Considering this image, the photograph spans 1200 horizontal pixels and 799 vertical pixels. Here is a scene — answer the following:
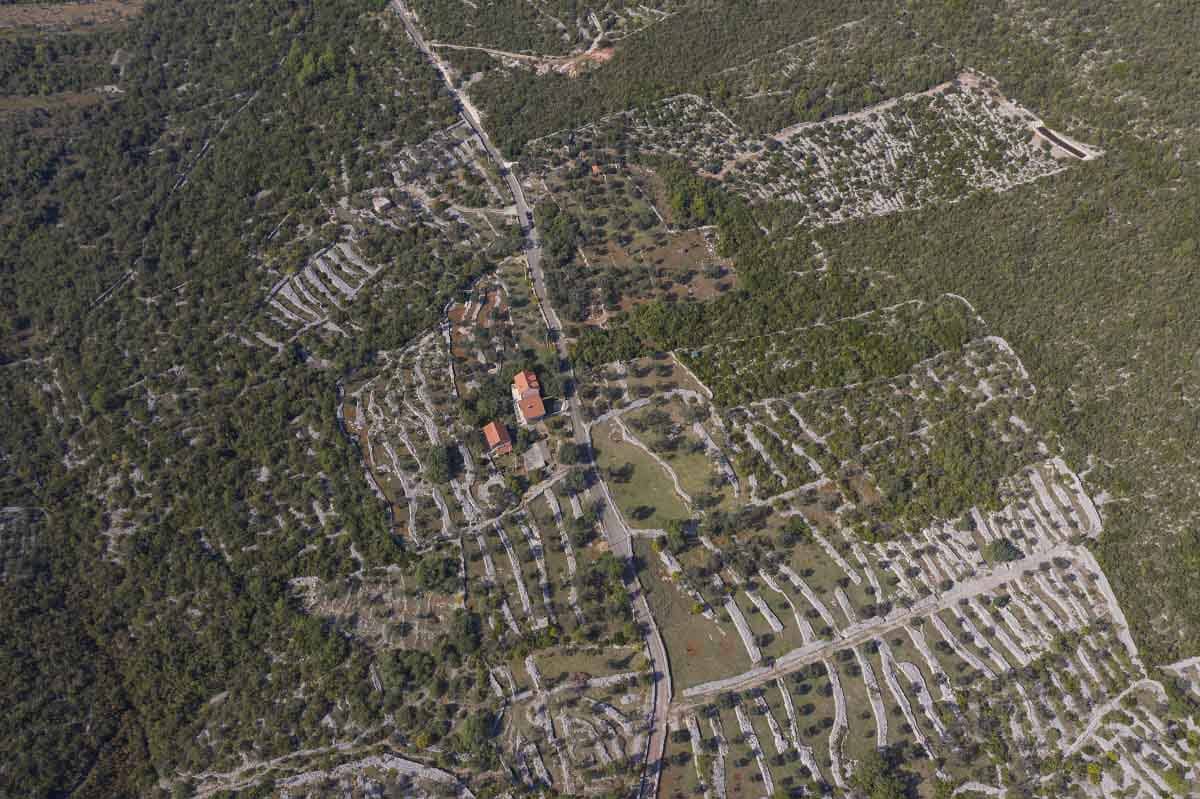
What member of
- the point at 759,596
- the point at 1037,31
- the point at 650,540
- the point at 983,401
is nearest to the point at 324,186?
the point at 650,540

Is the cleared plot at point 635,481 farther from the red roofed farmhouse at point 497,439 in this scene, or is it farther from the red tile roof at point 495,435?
the red tile roof at point 495,435

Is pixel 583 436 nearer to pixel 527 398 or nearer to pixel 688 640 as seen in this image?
pixel 527 398

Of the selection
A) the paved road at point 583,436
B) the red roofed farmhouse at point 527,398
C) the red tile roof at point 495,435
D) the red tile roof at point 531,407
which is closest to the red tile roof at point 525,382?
the red roofed farmhouse at point 527,398

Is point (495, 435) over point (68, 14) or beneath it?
beneath

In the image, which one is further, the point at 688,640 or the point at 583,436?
the point at 583,436

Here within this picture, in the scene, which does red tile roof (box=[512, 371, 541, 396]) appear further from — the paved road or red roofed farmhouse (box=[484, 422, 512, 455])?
red roofed farmhouse (box=[484, 422, 512, 455])

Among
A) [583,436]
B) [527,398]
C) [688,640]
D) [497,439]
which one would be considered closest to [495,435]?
[497,439]
